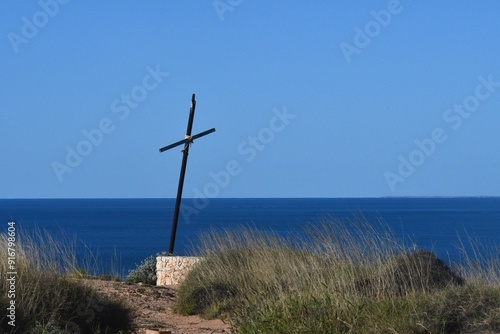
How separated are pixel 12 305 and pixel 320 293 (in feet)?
11.9

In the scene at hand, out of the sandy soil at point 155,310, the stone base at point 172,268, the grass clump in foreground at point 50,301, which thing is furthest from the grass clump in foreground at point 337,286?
the grass clump in foreground at point 50,301

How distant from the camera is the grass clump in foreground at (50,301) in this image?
9.80m

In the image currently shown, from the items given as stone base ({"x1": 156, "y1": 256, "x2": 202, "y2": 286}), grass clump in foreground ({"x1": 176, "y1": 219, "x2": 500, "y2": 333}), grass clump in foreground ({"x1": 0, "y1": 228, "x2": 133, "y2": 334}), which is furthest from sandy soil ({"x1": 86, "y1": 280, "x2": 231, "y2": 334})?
grass clump in foreground ({"x1": 0, "y1": 228, "x2": 133, "y2": 334})

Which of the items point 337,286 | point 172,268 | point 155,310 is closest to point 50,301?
point 337,286

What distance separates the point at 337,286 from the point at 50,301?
362 cm

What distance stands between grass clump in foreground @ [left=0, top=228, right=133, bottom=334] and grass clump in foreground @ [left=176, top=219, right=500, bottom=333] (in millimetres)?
1699

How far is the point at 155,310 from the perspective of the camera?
15.2 m

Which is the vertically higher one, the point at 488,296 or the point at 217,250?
the point at 217,250

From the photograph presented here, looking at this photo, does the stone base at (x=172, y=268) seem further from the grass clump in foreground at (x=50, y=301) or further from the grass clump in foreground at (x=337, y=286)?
the grass clump in foreground at (x=50, y=301)

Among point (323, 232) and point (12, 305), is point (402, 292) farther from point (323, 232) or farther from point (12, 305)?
point (12, 305)

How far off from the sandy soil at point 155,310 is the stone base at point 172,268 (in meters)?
0.49

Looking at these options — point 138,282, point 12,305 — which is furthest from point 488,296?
point 138,282

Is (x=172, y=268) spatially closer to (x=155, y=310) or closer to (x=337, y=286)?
(x=155, y=310)

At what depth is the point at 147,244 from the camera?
7969 cm
